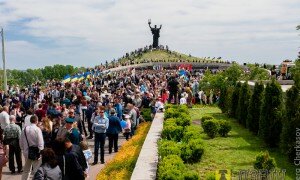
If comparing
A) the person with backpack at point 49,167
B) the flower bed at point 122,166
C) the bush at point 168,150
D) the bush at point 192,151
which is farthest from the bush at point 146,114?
the person with backpack at point 49,167

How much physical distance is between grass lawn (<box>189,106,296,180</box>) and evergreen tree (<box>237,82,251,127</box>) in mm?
1374

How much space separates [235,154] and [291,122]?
185cm

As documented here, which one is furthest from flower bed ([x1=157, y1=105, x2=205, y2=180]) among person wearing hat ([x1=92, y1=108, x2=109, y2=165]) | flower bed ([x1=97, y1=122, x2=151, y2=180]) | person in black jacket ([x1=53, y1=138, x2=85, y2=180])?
person wearing hat ([x1=92, y1=108, x2=109, y2=165])

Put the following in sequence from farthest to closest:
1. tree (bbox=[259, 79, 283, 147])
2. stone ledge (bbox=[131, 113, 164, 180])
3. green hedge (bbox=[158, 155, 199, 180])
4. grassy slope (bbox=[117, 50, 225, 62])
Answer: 1. grassy slope (bbox=[117, 50, 225, 62])
2. tree (bbox=[259, 79, 283, 147])
3. stone ledge (bbox=[131, 113, 164, 180])
4. green hedge (bbox=[158, 155, 199, 180])

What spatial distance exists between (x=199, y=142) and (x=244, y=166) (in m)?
1.38

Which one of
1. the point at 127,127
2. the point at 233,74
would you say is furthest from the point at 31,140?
the point at 233,74

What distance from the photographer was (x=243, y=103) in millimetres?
19656

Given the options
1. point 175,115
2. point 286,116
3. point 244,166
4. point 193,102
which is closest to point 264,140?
point 286,116

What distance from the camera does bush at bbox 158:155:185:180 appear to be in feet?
27.4

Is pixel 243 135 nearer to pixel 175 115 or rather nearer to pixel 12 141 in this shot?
pixel 175 115

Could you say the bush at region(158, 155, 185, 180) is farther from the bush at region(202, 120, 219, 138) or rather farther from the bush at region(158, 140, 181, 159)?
the bush at region(202, 120, 219, 138)

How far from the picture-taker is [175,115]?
717 inches

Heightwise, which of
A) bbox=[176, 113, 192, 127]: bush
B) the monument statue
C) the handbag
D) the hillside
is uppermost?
the monument statue

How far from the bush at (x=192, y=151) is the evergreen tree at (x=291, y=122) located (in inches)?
99.5
